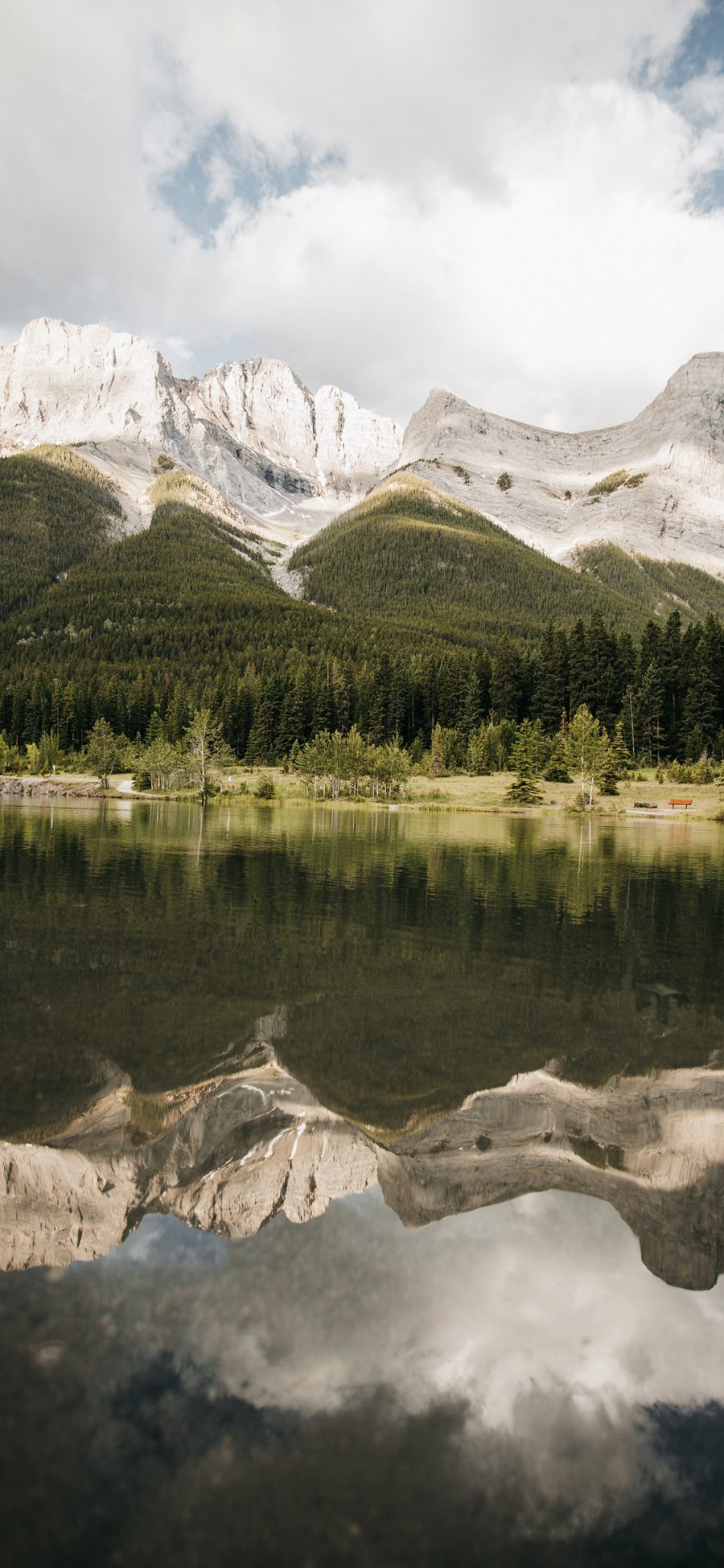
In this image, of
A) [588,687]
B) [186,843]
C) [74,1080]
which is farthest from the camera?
[588,687]

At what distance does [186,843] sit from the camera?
1681 inches

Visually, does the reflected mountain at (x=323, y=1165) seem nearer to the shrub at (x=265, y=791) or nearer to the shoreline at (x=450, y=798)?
the shoreline at (x=450, y=798)

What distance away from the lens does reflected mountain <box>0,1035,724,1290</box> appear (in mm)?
6848

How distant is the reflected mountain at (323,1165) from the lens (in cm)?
685

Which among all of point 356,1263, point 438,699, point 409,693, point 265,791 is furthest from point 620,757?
point 356,1263

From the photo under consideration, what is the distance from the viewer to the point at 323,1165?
7848mm

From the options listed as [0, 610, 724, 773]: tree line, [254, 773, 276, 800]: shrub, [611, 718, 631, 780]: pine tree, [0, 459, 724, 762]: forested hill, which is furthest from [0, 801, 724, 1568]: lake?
[0, 459, 724, 762]: forested hill

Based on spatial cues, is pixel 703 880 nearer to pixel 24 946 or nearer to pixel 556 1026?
pixel 556 1026

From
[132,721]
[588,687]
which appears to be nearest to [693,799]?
[588,687]

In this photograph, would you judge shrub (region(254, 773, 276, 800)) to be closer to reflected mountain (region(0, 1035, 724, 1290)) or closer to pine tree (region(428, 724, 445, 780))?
pine tree (region(428, 724, 445, 780))

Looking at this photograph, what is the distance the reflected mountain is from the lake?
0.04 metres

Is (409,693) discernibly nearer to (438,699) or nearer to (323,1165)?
(438,699)

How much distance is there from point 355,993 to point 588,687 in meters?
113

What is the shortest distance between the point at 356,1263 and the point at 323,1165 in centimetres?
152
